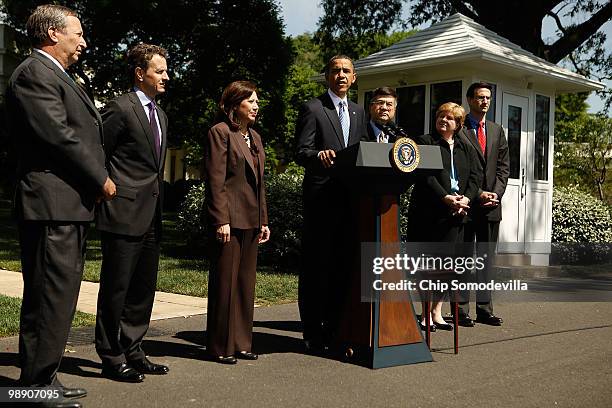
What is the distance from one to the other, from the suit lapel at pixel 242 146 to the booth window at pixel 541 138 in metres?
9.73

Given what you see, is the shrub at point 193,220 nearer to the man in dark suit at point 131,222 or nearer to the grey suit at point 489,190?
the grey suit at point 489,190

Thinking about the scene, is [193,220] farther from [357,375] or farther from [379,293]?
[357,375]

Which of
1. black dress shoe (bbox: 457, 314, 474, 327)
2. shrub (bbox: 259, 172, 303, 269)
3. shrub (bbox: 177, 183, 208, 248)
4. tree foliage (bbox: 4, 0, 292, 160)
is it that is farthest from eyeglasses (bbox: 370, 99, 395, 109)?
tree foliage (bbox: 4, 0, 292, 160)

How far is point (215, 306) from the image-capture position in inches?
210

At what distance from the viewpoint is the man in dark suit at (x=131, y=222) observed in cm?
473

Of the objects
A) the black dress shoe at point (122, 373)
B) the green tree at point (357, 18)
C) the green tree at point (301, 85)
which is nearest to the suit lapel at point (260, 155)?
the black dress shoe at point (122, 373)

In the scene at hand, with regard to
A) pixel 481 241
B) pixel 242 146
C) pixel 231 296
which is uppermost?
pixel 242 146

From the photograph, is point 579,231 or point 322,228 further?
point 579,231

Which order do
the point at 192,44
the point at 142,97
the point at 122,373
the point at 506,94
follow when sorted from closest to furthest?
the point at 122,373 < the point at 142,97 < the point at 506,94 < the point at 192,44

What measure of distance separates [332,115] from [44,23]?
2554 mm

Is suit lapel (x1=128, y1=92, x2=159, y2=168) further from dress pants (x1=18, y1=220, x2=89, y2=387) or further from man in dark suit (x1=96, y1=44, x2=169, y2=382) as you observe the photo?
dress pants (x1=18, y1=220, x2=89, y2=387)

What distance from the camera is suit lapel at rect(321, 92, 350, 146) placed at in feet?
19.4

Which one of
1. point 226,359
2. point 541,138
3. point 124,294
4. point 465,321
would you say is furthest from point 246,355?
point 541,138

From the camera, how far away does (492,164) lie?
7281 mm
